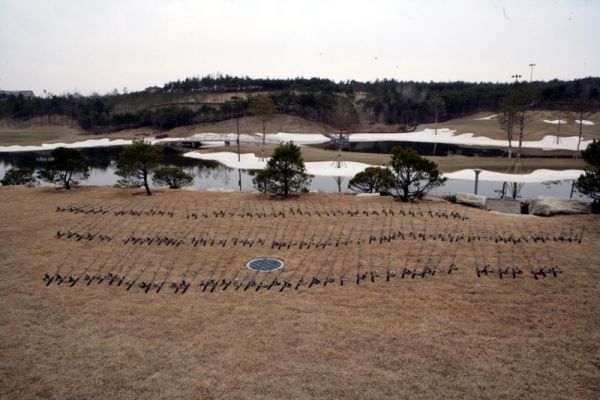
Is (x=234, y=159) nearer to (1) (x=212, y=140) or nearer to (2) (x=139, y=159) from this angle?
(1) (x=212, y=140)

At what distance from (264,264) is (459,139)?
86364 mm

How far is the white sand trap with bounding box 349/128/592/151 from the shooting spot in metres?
79.2

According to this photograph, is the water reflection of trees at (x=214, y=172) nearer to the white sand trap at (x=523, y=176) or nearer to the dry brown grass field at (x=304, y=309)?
the white sand trap at (x=523, y=176)

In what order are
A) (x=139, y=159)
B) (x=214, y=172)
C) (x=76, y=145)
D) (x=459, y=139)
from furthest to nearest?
(x=76, y=145) → (x=459, y=139) → (x=214, y=172) → (x=139, y=159)

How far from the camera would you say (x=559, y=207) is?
25641mm

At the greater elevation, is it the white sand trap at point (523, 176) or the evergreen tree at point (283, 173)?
the evergreen tree at point (283, 173)

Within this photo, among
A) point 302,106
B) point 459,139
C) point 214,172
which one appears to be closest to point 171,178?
point 214,172

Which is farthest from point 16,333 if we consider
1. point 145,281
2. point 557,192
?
point 557,192

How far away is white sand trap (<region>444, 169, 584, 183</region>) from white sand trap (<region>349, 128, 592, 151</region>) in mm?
30304

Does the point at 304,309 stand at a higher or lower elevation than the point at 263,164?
higher

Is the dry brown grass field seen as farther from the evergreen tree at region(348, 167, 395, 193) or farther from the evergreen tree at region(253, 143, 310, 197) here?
the evergreen tree at region(348, 167, 395, 193)

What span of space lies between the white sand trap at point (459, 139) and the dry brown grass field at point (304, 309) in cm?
6403

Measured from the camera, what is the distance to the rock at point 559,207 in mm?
25219

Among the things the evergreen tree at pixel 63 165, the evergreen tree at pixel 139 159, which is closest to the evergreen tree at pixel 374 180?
the evergreen tree at pixel 139 159
